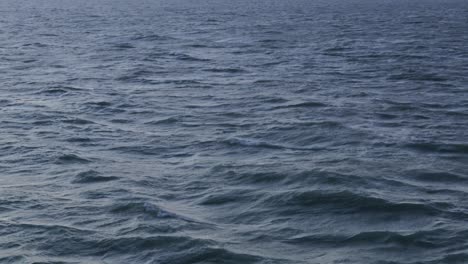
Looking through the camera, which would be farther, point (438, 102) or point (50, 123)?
point (438, 102)

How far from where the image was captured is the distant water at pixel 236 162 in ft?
49.0

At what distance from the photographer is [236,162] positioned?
21.1 m

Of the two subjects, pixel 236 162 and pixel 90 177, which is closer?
pixel 90 177

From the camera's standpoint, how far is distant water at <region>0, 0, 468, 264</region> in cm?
1492

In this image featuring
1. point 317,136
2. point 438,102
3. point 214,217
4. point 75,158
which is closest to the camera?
point 214,217

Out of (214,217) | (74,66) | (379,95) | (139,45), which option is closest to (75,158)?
(214,217)

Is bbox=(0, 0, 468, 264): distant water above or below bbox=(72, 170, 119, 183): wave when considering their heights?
below

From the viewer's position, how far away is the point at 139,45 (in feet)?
194

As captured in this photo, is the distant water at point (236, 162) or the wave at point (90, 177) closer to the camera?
the distant water at point (236, 162)

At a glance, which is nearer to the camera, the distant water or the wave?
the distant water

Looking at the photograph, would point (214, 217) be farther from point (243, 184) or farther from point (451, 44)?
point (451, 44)

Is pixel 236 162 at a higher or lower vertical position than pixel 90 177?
lower

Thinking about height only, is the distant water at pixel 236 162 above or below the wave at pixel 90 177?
below

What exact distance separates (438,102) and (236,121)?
877 cm
